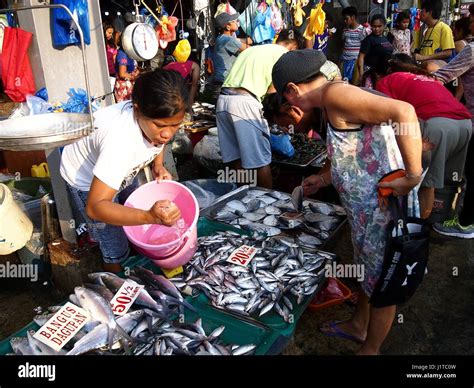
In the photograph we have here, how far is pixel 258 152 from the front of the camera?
182 inches

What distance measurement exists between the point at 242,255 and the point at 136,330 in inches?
39.3

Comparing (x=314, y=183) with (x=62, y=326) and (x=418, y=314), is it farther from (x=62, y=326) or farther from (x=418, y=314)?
(x=62, y=326)

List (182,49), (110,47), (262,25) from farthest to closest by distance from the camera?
1. (262,25)
2. (182,49)
3. (110,47)

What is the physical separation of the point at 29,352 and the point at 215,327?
104cm

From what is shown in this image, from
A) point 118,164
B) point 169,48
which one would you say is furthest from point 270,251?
point 169,48

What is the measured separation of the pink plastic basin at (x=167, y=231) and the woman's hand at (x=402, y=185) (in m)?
1.23

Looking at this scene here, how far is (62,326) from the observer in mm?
2254

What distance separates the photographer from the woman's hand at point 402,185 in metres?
2.23

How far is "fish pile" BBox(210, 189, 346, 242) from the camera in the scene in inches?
142

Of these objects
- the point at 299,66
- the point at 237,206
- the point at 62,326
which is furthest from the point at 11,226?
the point at 299,66

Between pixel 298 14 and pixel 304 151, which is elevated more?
pixel 298 14

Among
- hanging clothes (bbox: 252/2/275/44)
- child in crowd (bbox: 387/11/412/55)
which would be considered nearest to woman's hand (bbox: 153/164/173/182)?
hanging clothes (bbox: 252/2/275/44)

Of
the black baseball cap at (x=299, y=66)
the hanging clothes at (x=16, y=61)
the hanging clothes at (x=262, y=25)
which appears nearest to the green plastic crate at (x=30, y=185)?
the hanging clothes at (x=16, y=61)

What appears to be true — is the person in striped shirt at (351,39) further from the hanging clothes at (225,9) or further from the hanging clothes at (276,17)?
the hanging clothes at (225,9)
